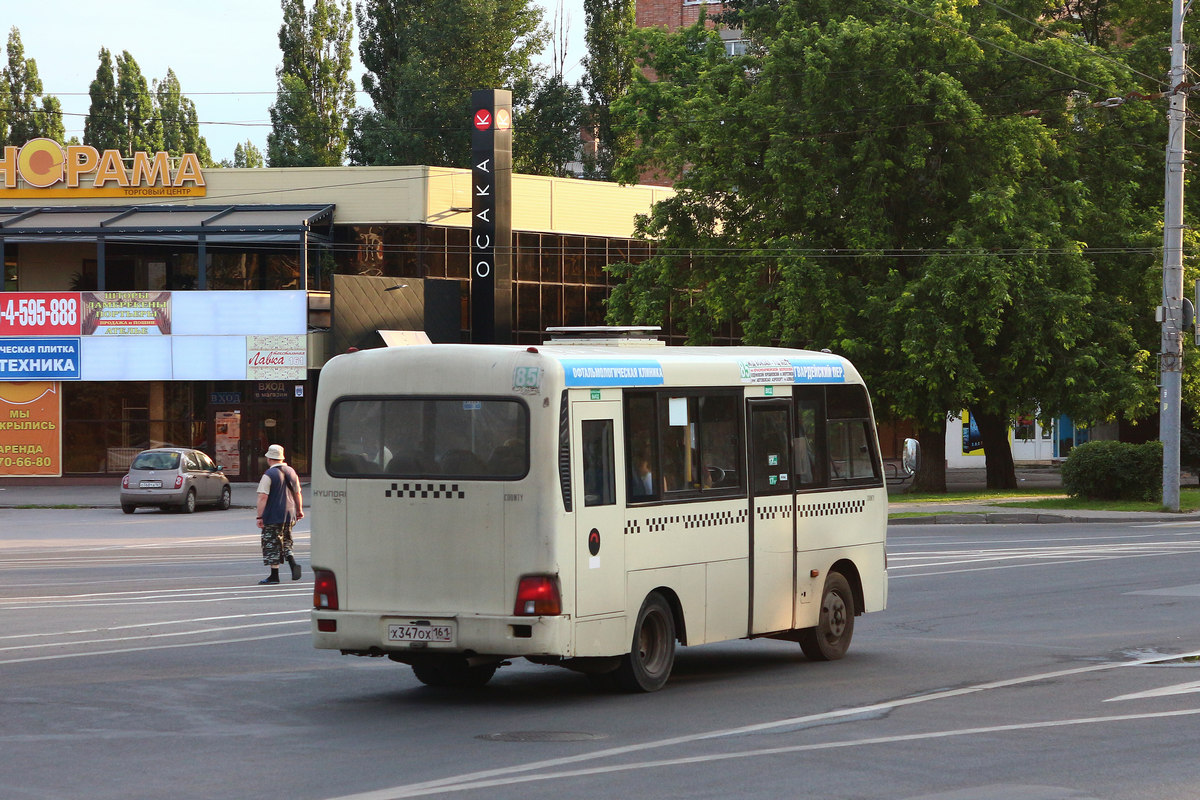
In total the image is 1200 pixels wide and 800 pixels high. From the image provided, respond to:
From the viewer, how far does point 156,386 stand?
5031 centimetres

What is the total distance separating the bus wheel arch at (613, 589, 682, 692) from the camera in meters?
11.3

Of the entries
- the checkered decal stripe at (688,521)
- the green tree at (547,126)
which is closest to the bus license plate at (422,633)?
the checkered decal stripe at (688,521)

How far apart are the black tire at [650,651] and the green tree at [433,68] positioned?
2291 inches

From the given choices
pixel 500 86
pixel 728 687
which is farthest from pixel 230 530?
pixel 500 86

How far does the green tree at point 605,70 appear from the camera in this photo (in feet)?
233

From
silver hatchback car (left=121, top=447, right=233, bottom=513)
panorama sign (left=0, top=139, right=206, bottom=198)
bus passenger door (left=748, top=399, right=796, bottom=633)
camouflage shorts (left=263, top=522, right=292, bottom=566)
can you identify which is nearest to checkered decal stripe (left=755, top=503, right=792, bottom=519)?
bus passenger door (left=748, top=399, right=796, bottom=633)

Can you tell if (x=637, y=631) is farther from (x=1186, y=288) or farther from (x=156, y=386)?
(x=156, y=386)

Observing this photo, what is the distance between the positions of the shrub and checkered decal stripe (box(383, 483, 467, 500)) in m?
27.1

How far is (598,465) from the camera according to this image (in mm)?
11125

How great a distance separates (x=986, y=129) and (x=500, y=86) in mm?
37498

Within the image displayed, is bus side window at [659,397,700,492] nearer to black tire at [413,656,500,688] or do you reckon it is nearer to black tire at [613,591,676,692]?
black tire at [613,591,676,692]

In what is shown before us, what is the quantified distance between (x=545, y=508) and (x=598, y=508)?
1.78 feet

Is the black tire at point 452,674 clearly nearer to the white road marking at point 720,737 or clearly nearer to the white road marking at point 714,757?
the white road marking at point 720,737

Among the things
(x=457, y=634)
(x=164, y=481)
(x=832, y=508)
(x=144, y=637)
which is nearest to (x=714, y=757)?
(x=457, y=634)
